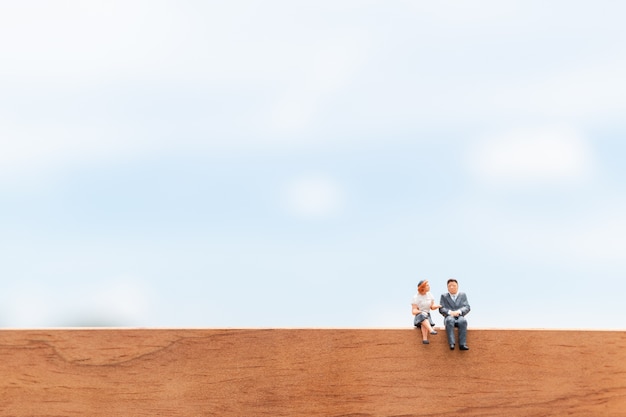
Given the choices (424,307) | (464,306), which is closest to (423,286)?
(424,307)

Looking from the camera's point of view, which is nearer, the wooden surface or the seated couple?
the seated couple

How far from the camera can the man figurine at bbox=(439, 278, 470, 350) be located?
768 cm

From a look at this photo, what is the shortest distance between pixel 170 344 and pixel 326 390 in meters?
1.81

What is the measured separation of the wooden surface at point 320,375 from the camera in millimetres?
7824

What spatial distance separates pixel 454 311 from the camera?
771 centimetres

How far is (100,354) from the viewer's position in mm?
7973

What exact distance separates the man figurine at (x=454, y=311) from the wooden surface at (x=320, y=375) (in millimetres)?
169

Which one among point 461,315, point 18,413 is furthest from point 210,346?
point 461,315

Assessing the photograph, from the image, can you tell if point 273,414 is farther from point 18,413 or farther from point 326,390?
point 18,413

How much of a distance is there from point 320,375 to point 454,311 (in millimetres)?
1631

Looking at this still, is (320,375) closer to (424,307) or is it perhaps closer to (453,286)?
(424,307)

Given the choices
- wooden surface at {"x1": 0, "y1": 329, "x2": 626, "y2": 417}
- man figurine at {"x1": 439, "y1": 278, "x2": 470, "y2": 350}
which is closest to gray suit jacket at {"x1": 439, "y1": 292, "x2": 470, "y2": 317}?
man figurine at {"x1": 439, "y1": 278, "x2": 470, "y2": 350}

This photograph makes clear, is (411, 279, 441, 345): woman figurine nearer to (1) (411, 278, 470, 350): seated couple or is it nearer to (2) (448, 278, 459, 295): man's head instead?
(1) (411, 278, 470, 350): seated couple

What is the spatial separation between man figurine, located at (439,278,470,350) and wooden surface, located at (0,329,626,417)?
0.55 ft
